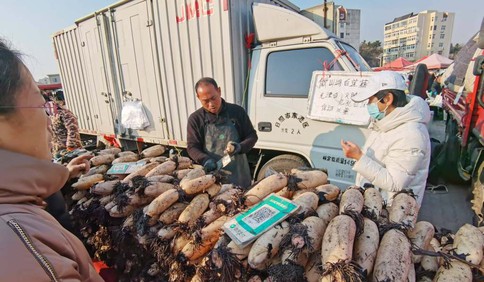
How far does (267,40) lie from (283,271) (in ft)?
11.0

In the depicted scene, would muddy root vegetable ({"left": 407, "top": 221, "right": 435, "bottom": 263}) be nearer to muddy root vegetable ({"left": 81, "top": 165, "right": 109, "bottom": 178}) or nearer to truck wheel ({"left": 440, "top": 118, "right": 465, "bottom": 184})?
muddy root vegetable ({"left": 81, "top": 165, "right": 109, "bottom": 178})

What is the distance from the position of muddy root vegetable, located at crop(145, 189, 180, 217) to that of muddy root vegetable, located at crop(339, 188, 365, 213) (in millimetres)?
1005

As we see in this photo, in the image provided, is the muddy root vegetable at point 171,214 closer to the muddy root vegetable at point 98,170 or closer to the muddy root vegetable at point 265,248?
the muddy root vegetable at point 265,248

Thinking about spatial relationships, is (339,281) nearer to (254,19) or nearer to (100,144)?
(254,19)

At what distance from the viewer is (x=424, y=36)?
6569 cm

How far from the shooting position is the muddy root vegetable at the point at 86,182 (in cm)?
206

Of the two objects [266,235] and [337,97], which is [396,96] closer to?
[337,97]

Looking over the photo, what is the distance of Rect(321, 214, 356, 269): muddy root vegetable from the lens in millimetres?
1003

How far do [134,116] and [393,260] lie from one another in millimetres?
4907

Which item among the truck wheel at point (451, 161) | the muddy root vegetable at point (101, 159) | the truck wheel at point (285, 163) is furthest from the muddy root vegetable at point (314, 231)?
the truck wheel at point (451, 161)

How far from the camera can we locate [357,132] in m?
3.29

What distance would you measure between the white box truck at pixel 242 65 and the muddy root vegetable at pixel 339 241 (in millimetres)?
2341

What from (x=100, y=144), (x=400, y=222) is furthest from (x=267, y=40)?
(x=100, y=144)

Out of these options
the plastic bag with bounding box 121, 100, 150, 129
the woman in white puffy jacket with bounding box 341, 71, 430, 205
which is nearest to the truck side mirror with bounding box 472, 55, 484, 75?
the woman in white puffy jacket with bounding box 341, 71, 430, 205
